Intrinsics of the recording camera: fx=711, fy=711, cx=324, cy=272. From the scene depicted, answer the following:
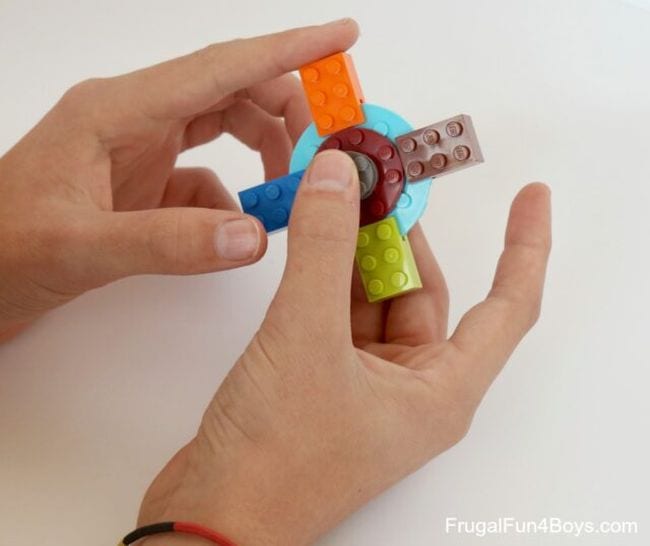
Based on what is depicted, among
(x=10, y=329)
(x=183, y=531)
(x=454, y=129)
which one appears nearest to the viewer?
(x=183, y=531)

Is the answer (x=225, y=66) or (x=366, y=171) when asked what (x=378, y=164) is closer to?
(x=366, y=171)

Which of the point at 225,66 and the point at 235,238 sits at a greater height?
the point at 225,66

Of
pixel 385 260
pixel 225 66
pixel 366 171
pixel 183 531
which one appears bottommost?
pixel 183 531

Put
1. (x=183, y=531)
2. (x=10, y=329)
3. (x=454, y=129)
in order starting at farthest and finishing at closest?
(x=10, y=329) < (x=454, y=129) < (x=183, y=531)

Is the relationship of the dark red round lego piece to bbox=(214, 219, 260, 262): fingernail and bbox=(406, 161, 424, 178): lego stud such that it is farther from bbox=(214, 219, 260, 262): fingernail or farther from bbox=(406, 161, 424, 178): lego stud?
bbox=(214, 219, 260, 262): fingernail

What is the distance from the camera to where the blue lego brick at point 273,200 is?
806 mm

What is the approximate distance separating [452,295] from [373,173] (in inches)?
10.5

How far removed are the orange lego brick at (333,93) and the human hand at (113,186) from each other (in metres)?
0.02

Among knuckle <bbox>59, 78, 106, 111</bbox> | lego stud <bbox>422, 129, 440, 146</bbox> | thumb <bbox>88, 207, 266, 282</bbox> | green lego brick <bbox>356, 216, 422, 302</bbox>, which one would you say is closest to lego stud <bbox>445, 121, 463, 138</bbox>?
lego stud <bbox>422, 129, 440, 146</bbox>

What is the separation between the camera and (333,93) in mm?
806

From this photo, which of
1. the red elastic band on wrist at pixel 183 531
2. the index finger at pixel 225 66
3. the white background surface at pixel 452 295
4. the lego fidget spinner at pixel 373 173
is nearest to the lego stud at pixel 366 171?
the lego fidget spinner at pixel 373 173

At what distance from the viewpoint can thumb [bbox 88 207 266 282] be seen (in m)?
0.69

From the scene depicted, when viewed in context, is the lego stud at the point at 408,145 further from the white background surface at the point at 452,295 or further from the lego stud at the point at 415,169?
the white background surface at the point at 452,295

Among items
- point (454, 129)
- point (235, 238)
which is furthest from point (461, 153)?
point (235, 238)
